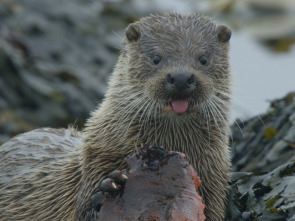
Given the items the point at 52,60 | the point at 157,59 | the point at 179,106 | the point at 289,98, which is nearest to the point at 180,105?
the point at 179,106

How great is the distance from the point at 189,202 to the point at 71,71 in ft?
19.7

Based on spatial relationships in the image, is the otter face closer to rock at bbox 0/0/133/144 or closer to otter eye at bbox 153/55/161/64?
otter eye at bbox 153/55/161/64

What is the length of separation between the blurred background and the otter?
330mm

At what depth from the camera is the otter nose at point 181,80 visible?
178 inches

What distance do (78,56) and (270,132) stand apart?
17.2ft

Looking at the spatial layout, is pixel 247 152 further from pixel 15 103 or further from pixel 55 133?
pixel 15 103

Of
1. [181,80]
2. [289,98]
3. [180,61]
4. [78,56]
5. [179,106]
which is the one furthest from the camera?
[78,56]

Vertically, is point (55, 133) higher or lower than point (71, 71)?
lower

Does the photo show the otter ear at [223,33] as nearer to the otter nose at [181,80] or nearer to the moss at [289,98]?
the otter nose at [181,80]

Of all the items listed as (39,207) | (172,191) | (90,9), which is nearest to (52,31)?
(90,9)

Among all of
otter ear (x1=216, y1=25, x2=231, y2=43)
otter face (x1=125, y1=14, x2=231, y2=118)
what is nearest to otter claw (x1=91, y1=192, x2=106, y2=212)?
otter face (x1=125, y1=14, x2=231, y2=118)

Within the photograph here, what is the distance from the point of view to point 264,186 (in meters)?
5.01

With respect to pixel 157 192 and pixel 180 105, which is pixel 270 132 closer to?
pixel 180 105

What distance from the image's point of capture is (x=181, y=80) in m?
4.51
